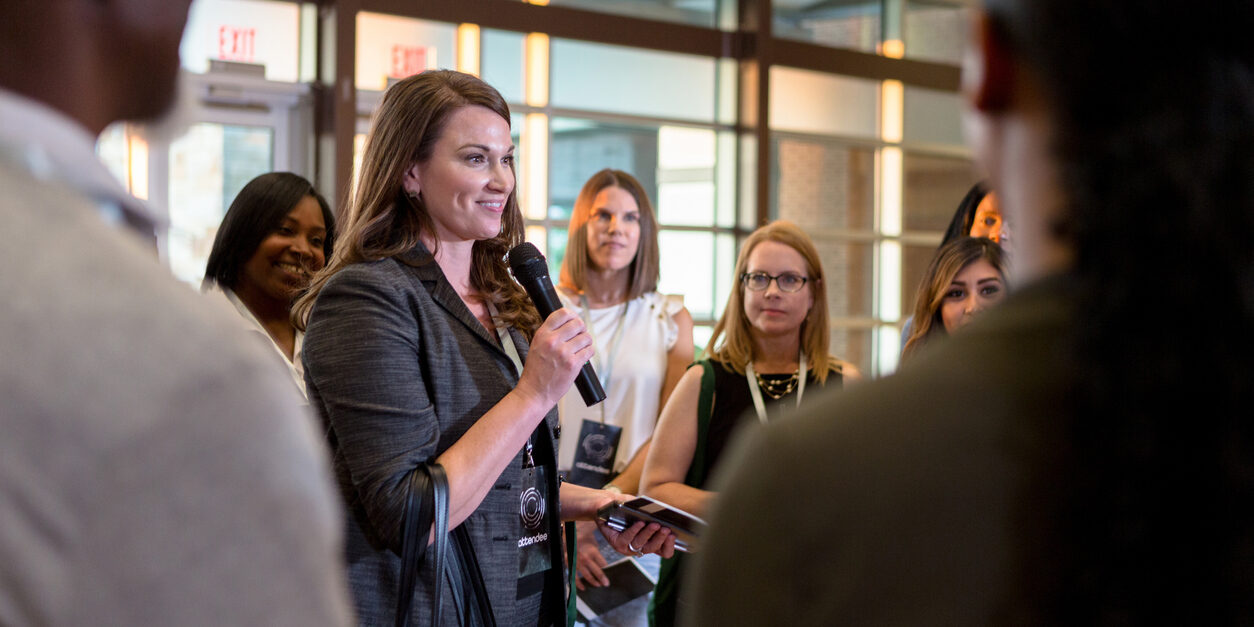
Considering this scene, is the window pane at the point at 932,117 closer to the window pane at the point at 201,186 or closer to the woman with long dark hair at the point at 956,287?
the window pane at the point at 201,186

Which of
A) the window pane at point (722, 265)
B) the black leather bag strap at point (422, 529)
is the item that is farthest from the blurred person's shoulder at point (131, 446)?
the window pane at point (722, 265)

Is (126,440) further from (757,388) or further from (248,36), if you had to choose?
(248,36)

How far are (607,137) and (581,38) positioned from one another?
637mm

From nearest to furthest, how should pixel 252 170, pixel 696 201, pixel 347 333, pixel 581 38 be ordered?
pixel 347 333 < pixel 252 170 < pixel 581 38 < pixel 696 201

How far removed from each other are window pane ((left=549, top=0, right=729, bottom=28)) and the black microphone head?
15.0 ft

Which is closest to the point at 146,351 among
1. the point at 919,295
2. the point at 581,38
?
the point at 919,295

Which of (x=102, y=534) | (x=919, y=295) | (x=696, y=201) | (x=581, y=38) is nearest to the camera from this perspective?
(x=102, y=534)

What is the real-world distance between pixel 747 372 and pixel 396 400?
156cm

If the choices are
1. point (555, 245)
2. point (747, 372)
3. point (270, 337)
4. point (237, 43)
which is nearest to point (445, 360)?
point (270, 337)

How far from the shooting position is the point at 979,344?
62cm

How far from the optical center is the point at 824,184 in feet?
24.0

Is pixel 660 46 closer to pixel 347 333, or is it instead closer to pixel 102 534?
pixel 347 333

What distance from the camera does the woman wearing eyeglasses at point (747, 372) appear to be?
9.47ft

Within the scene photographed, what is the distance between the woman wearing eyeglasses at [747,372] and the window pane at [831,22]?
170 inches
